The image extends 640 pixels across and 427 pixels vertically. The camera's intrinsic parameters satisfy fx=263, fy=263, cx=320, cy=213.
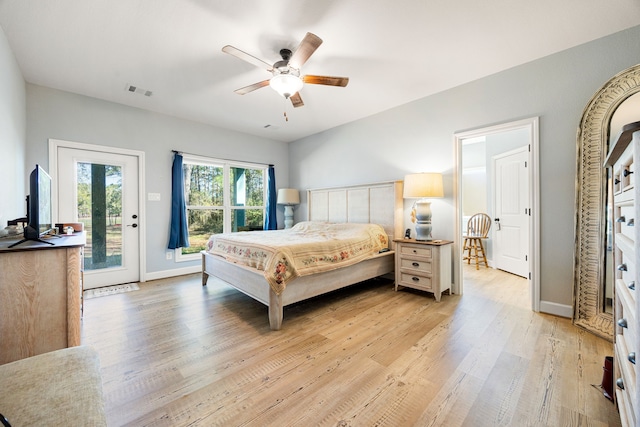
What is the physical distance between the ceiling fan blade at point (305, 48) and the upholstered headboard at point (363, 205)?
2152 mm

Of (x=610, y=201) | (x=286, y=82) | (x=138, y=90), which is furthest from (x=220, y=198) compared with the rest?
(x=610, y=201)

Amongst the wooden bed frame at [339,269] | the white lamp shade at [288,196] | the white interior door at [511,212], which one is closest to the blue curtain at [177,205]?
the wooden bed frame at [339,269]

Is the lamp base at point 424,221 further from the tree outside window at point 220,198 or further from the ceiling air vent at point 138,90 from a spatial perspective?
the ceiling air vent at point 138,90

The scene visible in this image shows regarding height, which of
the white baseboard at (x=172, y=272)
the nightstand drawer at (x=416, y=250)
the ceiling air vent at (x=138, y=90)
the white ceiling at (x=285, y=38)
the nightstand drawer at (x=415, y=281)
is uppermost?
the white ceiling at (x=285, y=38)

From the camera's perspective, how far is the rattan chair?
4762mm

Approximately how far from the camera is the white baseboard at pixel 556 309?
2.55m

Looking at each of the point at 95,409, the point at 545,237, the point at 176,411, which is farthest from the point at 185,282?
the point at 545,237

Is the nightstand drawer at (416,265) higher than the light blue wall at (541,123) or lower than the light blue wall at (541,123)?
lower

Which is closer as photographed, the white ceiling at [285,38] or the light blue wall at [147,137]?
the white ceiling at [285,38]

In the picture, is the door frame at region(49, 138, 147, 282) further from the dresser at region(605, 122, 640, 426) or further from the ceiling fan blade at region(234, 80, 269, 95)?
the dresser at region(605, 122, 640, 426)

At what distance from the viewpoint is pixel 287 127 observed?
15.7ft

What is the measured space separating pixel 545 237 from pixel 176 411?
3.45 metres

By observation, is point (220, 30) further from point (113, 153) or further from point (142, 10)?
point (113, 153)

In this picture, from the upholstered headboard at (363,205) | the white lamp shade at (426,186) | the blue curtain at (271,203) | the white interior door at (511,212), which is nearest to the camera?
the white lamp shade at (426,186)
